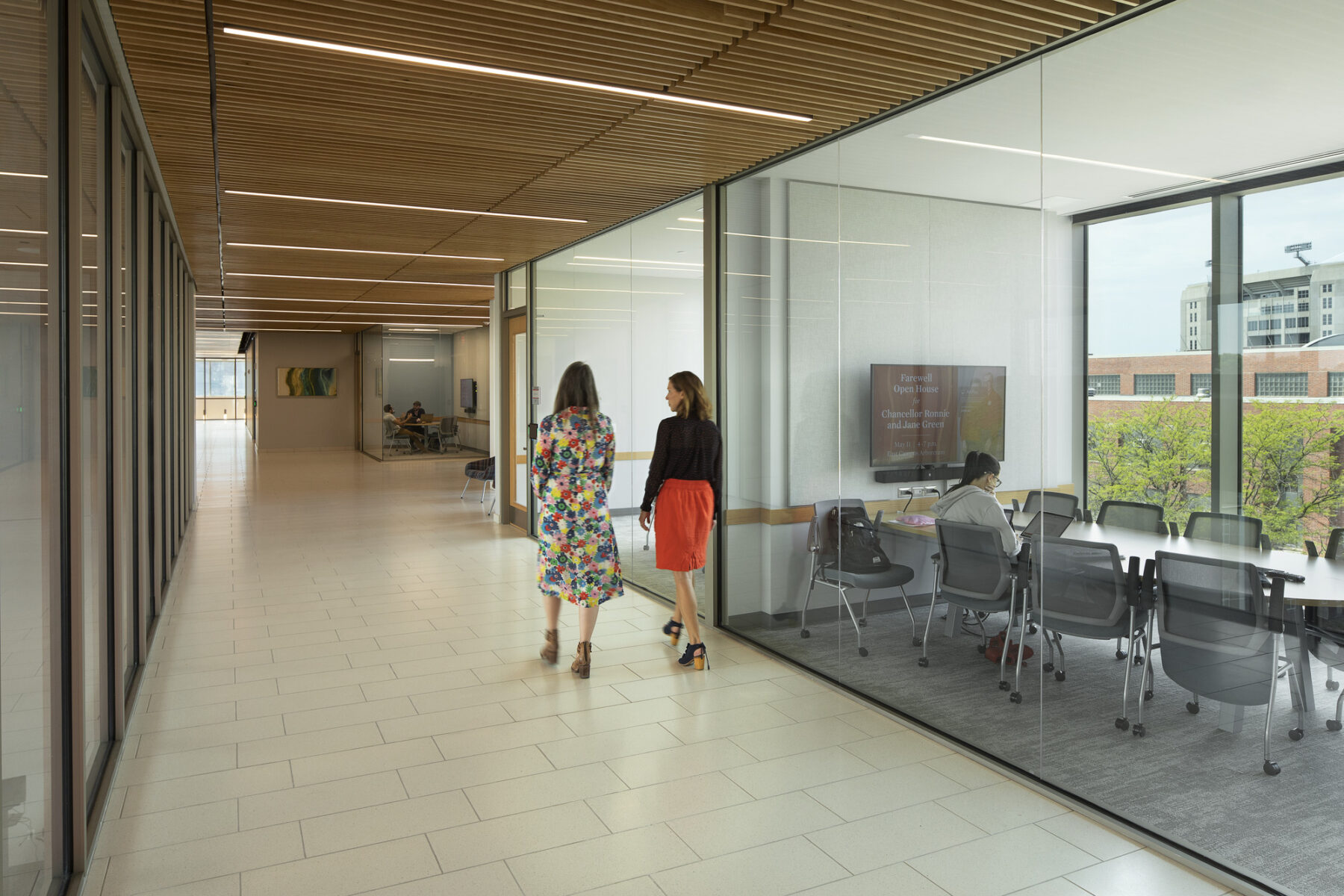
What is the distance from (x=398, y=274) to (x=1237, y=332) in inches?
418

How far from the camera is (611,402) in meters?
8.33

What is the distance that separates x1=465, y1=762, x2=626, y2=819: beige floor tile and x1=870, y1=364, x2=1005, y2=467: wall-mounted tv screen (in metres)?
2.14

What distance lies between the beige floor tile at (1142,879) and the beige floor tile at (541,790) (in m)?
1.81

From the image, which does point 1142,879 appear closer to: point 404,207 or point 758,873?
point 758,873

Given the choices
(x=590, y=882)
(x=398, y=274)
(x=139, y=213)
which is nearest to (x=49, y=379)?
(x=590, y=882)

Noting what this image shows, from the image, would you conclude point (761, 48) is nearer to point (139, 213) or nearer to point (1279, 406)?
point (1279, 406)

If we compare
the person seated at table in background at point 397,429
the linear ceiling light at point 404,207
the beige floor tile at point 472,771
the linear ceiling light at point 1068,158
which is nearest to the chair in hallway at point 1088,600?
the linear ceiling light at point 1068,158

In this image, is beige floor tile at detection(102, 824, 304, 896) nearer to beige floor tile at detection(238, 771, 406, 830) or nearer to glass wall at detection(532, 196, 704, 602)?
beige floor tile at detection(238, 771, 406, 830)

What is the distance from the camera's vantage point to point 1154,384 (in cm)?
333

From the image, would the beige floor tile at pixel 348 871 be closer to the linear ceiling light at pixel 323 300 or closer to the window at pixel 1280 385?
the window at pixel 1280 385

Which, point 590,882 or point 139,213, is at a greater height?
point 139,213

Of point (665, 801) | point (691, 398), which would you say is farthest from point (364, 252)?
point (665, 801)

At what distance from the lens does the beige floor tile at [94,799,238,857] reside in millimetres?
3305

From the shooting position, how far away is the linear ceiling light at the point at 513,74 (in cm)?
362
